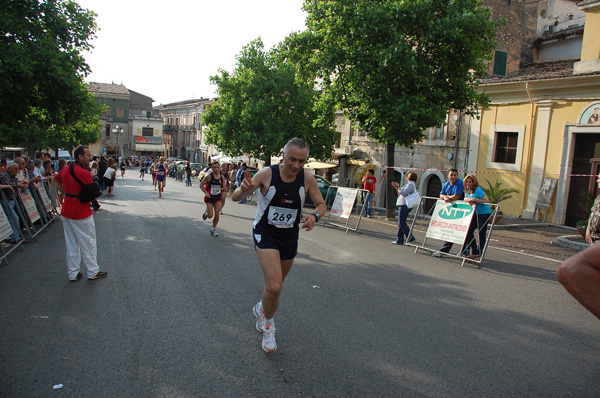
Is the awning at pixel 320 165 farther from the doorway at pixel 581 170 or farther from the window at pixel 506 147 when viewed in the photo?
the doorway at pixel 581 170

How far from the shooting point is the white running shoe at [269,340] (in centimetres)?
429

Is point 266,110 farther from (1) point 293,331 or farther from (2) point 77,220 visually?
(1) point 293,331

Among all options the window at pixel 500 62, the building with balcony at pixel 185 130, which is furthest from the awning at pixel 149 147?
the window at pixel 500 62

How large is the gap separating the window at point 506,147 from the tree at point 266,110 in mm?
10398

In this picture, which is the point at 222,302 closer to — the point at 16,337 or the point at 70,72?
the point at 16,337

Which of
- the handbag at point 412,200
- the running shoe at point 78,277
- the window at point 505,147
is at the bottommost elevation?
the running shoe at point 78,277

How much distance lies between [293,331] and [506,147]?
61.1 feet

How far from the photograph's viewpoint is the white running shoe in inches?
169

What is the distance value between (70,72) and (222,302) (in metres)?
11.7

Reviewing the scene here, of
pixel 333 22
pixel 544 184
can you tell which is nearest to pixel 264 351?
pixel 333 22

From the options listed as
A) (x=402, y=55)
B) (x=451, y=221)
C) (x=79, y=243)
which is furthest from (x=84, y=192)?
(x=402, y=55)

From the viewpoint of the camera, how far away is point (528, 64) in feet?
83.8

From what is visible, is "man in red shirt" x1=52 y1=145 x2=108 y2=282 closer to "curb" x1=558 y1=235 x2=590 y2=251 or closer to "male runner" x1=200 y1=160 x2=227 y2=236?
"male runner" x1=200 y1=160 x2=227 y2=236

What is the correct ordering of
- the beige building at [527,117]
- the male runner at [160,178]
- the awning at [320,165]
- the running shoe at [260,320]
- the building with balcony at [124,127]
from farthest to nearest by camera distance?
the building with balcony at [124,127]
the awning at [320,165]
the male runner at [160,178]
the beige building at [527,117]
the running shoe at [260,320]
